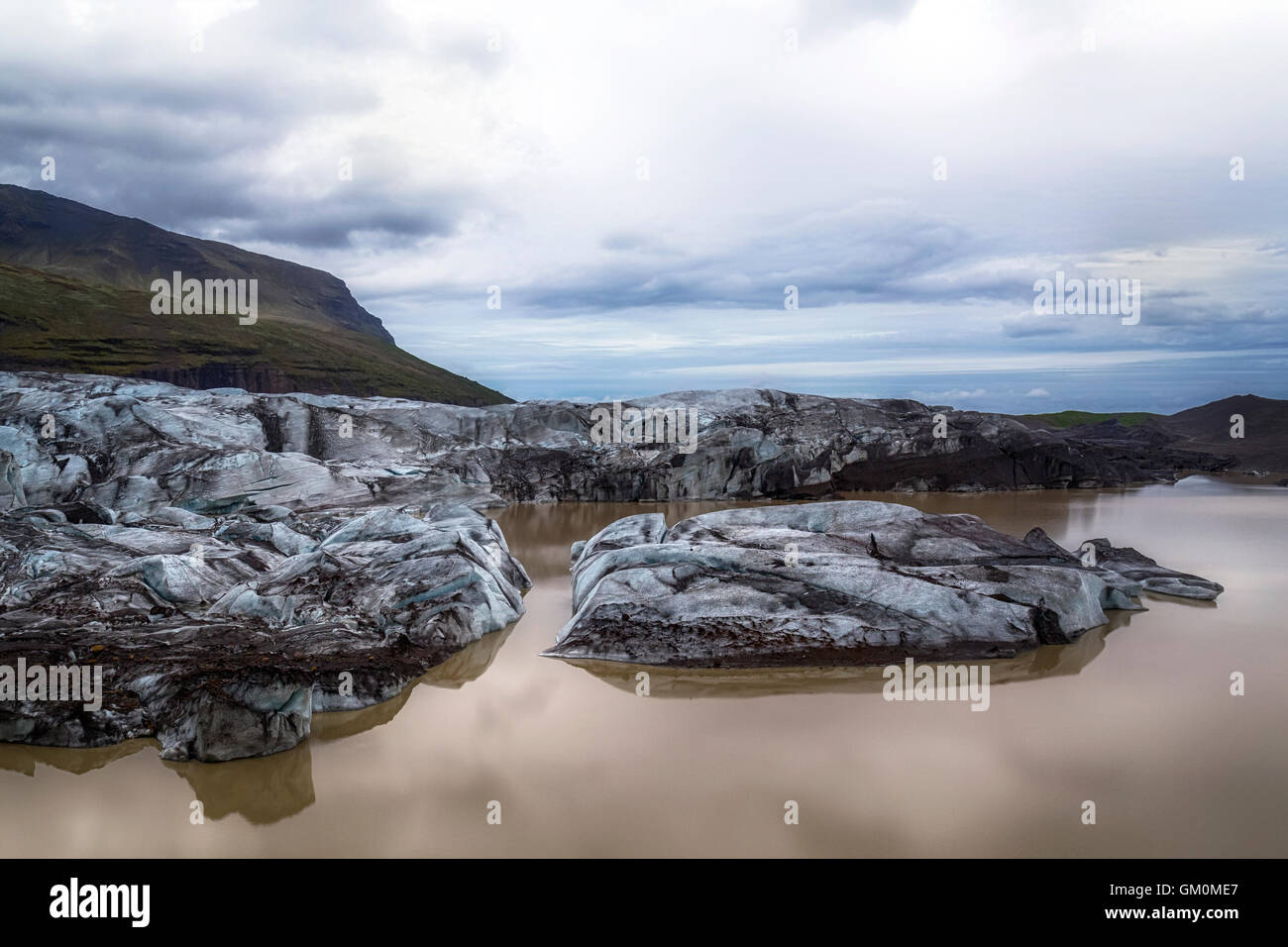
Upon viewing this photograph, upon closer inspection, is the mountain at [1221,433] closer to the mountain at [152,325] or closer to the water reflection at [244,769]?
the water reflection at [244,769]

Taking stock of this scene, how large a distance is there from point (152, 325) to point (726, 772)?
304ft

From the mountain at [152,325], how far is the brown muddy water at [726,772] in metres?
72.8

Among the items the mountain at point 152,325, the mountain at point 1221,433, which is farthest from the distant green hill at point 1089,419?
the mountain at point 152,325

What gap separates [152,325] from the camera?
8350cm

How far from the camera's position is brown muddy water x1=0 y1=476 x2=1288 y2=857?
8.13m

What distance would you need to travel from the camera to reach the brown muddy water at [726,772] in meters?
8.13

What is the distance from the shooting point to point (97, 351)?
2881 inches

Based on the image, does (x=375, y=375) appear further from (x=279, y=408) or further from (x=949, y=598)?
(x=949, y=598)

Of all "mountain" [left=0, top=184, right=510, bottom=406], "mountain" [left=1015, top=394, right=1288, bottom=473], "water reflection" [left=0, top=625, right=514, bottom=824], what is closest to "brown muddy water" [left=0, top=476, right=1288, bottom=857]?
"water reflection" [left=0, top=625, right=514, bottom=824]

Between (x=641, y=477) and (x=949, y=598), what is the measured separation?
88.2 ft

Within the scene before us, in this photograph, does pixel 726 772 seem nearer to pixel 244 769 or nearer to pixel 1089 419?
pixel 244 769

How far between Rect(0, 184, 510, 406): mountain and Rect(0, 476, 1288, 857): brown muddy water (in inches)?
2868

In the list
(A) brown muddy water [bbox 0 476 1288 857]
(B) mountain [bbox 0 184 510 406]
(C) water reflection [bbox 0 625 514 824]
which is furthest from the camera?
(B) mountain [bbox 0 184 510 406]

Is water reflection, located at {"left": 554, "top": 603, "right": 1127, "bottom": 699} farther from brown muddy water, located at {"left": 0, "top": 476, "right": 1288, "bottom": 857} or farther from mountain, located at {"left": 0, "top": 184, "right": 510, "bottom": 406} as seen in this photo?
mountain, located at {"left": 0, "top": 184, "right": 510, "bottom": 406}
